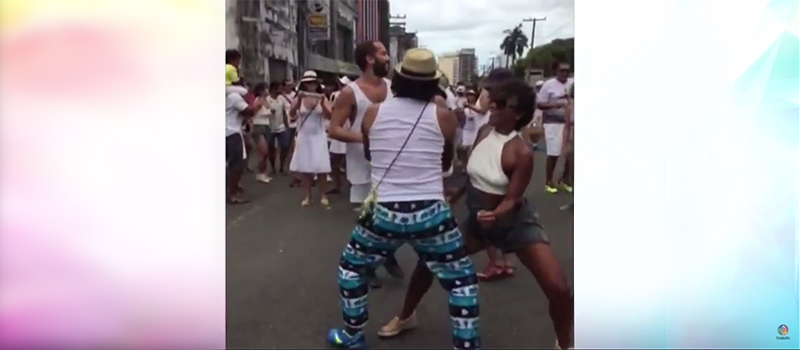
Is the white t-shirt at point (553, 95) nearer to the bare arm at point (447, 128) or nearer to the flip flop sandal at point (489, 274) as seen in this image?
the bare arm at point (447, 128)

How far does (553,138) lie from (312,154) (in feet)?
2.21

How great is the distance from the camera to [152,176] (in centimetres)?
203

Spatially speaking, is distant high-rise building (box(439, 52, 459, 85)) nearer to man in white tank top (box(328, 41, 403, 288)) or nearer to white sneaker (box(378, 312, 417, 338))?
man in white tank top (box(328, 41, 403, 288))

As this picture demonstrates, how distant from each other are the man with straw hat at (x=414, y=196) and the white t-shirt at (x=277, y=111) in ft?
0.76

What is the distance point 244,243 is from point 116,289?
0.37 metres

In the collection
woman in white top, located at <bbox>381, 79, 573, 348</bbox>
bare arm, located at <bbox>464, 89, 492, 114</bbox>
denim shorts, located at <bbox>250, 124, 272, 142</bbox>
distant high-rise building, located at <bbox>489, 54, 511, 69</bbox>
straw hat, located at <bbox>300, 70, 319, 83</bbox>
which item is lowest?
woman in white top, located at <bbox>381, 79, 573, 348</bbox>

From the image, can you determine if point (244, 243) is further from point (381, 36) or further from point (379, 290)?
point (381, 36)

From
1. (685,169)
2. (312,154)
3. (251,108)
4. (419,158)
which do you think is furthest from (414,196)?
(685,169)

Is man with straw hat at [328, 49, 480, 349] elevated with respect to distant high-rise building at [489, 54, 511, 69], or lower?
lower

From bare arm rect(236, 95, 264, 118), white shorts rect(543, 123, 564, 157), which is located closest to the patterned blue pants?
white shorts rect(543, 123, 564, 157)

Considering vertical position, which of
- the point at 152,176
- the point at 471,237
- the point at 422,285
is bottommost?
the point at 422,285

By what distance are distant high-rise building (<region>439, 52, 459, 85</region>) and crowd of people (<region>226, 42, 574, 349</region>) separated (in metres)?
0.02

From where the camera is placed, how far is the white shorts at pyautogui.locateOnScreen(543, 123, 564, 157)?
6.75 ft

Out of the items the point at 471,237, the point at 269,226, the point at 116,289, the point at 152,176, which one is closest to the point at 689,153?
the point at 471,237
